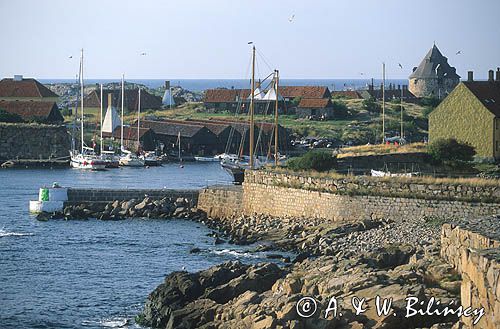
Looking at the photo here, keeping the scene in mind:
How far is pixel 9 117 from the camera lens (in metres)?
79.3

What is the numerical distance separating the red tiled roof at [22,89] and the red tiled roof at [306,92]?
62.1ft

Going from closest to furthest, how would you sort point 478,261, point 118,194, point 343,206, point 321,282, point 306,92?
point 478,261, point 321,282, point 343,206, point 118,194, point 306,92

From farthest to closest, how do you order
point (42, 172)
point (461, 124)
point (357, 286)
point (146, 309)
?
point (42, 172) → point (461, 124) → point (146, 309) → point (357, 286)

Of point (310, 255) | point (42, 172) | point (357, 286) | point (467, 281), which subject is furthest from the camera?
point (42, 172)

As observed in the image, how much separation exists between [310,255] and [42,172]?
121ft

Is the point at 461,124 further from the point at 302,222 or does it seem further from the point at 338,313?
the point at 338,313

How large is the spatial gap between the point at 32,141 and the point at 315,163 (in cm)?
3599

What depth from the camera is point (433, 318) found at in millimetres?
20484

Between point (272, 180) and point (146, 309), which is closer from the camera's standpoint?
point (146, 309)

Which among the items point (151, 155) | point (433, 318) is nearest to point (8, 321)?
point (433, 318)

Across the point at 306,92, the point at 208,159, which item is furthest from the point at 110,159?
the point at 306,92

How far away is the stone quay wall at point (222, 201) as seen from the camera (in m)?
42.2

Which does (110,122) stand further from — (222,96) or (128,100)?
(128,100)

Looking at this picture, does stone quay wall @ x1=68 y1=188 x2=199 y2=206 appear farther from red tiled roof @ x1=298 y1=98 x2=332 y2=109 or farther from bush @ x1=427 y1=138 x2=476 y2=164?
red tiled roof @ x1=298 y1=98 x2=332 y2=109
